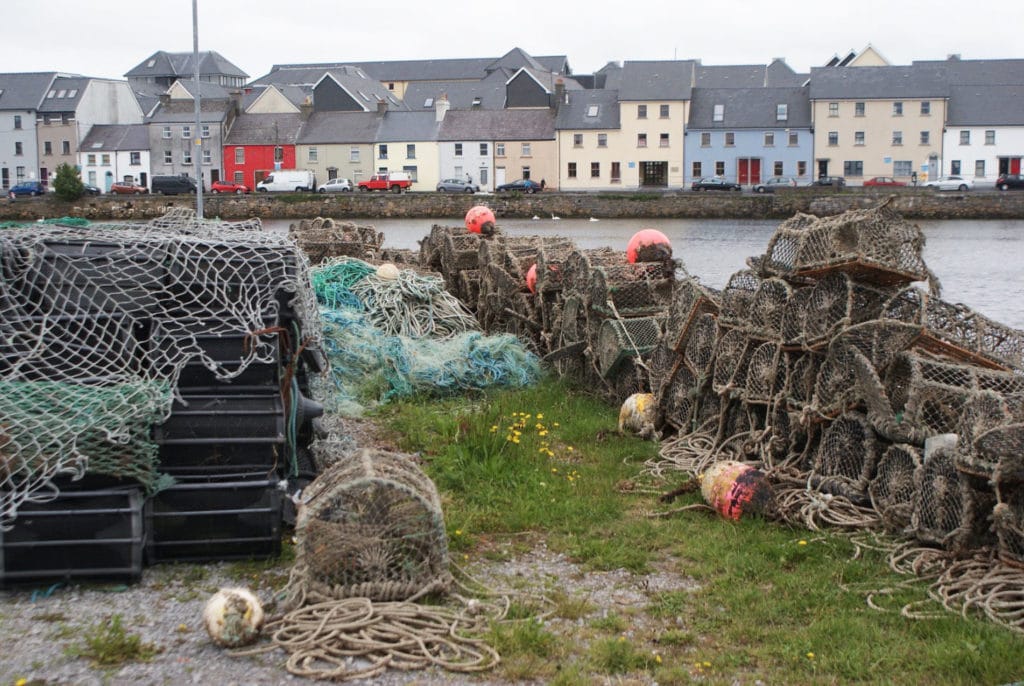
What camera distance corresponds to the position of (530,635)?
15.0ft

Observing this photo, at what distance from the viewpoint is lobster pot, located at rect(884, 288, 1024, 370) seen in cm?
658

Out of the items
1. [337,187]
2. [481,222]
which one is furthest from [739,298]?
[337,187]

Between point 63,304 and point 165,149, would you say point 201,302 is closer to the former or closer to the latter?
point 63,304

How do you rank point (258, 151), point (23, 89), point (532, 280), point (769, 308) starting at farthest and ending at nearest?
point (23, 89) < point (258, 151) < point (532, 280) < point (769, 308)

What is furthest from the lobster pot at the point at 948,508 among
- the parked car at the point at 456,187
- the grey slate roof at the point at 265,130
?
the grey slate roof at the point at 265,130

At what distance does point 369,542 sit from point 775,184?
59379 millimetres

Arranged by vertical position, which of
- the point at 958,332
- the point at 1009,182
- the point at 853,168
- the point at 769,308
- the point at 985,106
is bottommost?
the point at 958,332

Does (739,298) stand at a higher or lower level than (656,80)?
lower

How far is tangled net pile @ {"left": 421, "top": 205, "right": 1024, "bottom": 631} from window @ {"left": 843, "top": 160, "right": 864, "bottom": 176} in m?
58.7

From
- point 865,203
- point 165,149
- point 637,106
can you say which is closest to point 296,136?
point 165,149

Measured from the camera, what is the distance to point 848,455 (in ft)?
20.6

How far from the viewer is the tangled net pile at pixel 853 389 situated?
5113 millimetres

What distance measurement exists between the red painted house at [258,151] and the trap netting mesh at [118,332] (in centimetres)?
6312

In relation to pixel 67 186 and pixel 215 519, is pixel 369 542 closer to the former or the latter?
pixel 215 519
